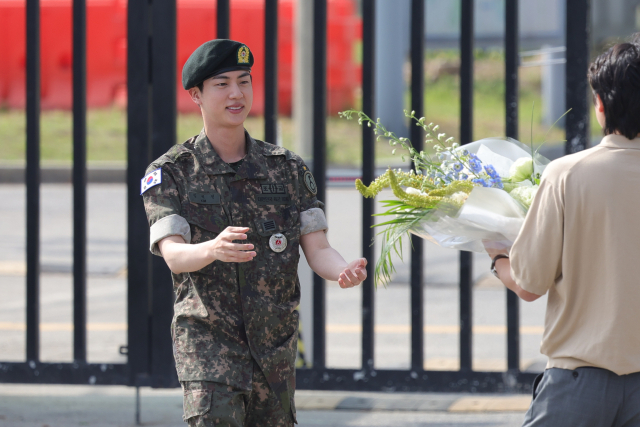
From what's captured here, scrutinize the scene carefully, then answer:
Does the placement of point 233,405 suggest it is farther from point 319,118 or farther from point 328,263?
point 319,118

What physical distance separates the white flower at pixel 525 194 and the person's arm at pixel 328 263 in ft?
1.37

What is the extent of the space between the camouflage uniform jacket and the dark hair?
2.95ft

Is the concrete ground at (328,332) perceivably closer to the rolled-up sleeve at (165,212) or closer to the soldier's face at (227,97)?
the rolled-up sleeve at (165,212)

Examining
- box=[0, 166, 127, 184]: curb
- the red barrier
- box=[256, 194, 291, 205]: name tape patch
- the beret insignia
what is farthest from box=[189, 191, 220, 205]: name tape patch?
the red barrier

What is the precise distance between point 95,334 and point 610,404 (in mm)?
4603

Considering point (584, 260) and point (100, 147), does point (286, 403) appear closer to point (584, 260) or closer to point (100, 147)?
point (584, 260)

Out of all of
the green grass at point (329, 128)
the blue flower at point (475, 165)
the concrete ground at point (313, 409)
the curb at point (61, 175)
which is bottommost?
the concrete ground at point (313, 409)

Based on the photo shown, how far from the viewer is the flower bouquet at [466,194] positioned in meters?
2.08

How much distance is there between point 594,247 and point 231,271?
3.26 ft

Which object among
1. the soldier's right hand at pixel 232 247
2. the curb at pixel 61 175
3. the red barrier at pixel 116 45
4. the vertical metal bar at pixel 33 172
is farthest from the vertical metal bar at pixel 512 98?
the red barrier at pixel 116 45

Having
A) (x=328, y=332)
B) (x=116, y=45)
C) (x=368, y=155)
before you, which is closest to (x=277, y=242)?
(x=368, y=155)

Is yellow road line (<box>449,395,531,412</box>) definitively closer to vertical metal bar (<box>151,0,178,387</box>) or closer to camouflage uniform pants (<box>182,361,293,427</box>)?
vertical metal bar (<box>151,0,178,387</box>)

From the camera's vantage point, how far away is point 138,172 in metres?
3.87

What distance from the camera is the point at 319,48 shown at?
12.5 feet
